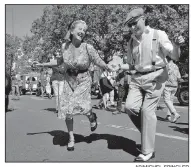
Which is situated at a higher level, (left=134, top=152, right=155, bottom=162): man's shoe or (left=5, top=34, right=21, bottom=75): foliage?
(left=5, top=34, right=21, bottom=75): foliage

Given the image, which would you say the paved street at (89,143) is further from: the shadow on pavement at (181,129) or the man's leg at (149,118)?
the man's leg at (149,118)

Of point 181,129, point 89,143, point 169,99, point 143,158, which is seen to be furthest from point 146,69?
point 169,99

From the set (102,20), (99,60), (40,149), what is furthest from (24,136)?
(102,20)

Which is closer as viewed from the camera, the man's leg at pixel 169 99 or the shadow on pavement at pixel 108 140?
the shadow on pavement at pixel 108 140

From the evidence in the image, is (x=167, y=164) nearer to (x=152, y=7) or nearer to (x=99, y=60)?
(x=99, y=60)

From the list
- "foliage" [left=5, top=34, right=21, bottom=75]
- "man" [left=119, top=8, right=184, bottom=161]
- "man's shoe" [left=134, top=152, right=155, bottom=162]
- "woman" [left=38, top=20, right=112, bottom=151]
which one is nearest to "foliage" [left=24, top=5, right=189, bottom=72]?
"foliage" [left=5, top=34, right=21, bottom=75]

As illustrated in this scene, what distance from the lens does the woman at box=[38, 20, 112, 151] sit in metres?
5.51

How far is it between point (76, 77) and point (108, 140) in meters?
1.39

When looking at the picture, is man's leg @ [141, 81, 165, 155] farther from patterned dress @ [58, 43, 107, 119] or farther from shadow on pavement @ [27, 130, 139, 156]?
patterned dress @ [58, 43, 107, 119]

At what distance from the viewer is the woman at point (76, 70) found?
551cm

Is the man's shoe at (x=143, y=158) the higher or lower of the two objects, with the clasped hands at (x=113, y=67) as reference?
lower

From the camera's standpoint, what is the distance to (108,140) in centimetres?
625

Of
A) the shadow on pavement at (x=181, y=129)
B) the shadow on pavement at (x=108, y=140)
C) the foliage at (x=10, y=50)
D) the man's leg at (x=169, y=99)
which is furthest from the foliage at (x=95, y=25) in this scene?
the shadow on pavement at (x=108, y=140)

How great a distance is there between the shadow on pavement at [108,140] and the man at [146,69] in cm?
53
